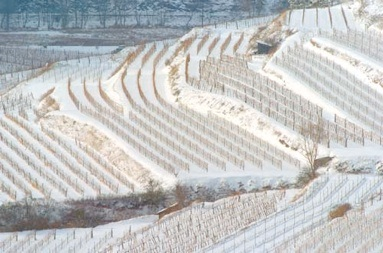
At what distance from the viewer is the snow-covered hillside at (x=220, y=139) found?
63.9 feet

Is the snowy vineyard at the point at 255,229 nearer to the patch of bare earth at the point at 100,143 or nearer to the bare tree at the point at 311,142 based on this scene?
the bare tree at the point at 311,142

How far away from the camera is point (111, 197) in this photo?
24.0 metres

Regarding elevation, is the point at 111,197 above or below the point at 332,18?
below

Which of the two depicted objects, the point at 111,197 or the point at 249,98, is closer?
the point at 111,197

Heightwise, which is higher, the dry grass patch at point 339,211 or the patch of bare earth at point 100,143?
the dry grass patch at point 339,211

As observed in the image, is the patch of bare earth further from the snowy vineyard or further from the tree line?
the tree line

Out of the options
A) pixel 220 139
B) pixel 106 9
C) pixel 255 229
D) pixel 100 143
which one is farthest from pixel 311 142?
pixel 106 9

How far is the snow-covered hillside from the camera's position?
19.5 meters

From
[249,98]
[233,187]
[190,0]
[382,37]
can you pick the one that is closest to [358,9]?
[382,37]

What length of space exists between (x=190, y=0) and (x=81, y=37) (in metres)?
14.4

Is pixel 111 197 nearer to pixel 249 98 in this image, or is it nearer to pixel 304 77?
pixel 249 98

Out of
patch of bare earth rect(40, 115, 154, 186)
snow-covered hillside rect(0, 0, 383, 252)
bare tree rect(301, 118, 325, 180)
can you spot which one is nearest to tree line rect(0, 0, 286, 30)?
snow-covered hillside rect(0, 0, 383, 252)

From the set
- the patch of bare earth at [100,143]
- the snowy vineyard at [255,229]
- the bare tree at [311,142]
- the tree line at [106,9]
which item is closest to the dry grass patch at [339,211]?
the snowy vineyard at [255,229]

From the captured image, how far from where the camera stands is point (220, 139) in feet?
88.6
